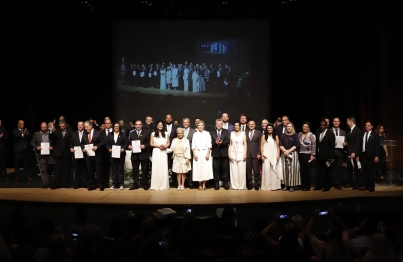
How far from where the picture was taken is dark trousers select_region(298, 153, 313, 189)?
35.8 ft

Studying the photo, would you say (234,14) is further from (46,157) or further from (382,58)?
(46,157)

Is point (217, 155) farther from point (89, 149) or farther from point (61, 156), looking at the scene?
point (61, 156)

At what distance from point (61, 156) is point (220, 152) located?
3712mm

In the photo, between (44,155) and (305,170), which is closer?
(305,170)

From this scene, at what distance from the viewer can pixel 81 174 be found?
1153cm

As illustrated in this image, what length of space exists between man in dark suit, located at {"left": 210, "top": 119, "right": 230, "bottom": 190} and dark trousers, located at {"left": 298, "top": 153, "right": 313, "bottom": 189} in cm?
168

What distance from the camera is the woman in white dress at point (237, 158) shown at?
11.2 meters

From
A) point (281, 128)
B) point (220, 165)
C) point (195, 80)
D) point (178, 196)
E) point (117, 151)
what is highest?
point (195, 80)

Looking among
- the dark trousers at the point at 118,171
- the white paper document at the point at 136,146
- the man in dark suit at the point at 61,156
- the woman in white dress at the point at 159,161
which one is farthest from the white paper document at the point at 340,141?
the man in dark suit at the point at 61,156

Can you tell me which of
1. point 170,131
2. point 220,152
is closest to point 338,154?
point 220,152

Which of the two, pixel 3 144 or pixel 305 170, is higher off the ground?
pixel 3 144

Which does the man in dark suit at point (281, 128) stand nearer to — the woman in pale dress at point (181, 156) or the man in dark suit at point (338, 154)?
the man in dark suit at point (338, 154)

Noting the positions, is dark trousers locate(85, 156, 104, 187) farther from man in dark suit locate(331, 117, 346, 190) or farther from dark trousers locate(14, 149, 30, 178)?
man in dark suit locate(331, 117, 346, 190)

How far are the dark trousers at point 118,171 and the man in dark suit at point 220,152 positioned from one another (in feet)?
6.88
